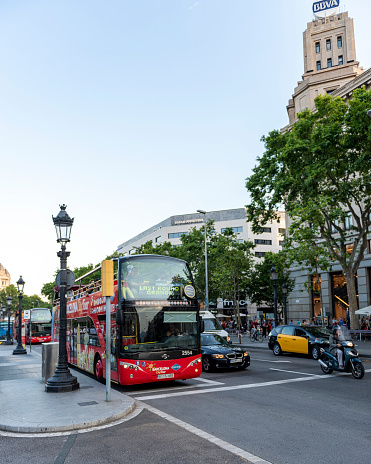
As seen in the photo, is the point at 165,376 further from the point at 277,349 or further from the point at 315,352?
the point at 277,349

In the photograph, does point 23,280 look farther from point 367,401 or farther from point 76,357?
point 367,401

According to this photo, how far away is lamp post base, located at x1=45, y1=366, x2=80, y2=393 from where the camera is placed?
10898mm

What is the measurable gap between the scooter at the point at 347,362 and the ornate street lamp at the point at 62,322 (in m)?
7.73

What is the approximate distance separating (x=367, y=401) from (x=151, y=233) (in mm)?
84221

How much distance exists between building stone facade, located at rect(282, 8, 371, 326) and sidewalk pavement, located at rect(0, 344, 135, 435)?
26577 millimetres

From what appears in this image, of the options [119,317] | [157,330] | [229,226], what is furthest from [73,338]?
[229,226]

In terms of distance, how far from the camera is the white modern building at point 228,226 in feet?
260

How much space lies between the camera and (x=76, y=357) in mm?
16812

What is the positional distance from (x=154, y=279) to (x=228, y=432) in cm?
536

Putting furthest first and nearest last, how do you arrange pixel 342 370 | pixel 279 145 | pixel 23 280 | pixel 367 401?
pixel 279 145
pixel 23 280
pixel 342 370
pixel 367 401

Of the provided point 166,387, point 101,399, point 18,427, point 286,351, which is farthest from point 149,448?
point 286,351

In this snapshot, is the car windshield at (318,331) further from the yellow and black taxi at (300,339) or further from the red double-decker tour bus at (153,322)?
the red double-decker tour bus at (153,322)

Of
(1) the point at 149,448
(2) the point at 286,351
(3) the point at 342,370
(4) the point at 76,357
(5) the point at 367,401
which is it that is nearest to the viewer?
(1) the point at 149,448

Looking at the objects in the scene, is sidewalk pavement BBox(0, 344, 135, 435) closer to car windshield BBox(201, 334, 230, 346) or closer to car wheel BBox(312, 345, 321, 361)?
car windshield BBox(201, 334, 230, 346)
